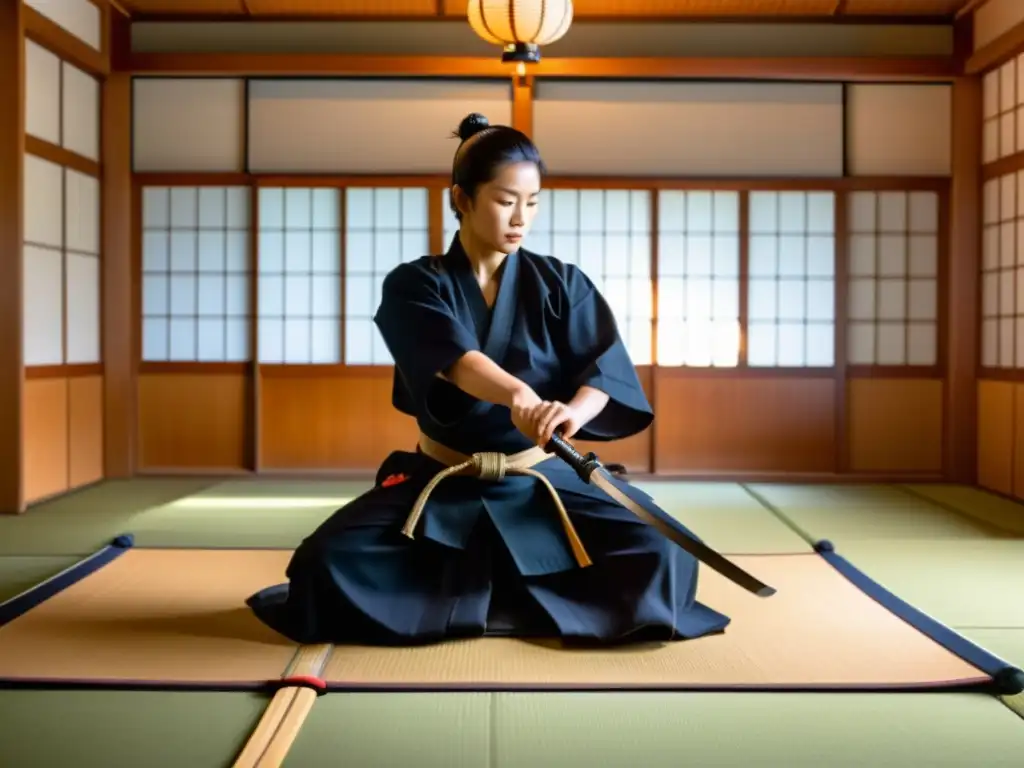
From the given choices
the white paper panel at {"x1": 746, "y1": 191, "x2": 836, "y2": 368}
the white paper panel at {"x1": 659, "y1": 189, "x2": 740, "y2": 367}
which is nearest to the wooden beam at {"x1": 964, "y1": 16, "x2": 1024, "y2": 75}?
the white paper panel at {"x1": 746, "y1": 191, "x2": 836, "y2": 368}

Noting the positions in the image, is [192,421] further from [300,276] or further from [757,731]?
[757,731]

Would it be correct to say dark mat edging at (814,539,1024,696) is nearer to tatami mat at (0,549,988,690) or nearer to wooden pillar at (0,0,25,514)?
tatami mat at (0,549,988,690)

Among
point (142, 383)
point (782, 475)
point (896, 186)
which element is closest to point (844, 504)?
point (782, 475)

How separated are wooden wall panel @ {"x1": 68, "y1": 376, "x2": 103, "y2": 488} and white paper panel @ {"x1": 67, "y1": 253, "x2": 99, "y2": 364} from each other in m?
0.15

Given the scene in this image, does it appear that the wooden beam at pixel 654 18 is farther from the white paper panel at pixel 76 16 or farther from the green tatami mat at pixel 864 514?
the green tatami mat at pixel 864 514

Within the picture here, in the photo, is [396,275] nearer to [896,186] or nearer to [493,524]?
[493,524]

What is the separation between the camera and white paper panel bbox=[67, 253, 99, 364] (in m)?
6.02

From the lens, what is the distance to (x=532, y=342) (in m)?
3.04

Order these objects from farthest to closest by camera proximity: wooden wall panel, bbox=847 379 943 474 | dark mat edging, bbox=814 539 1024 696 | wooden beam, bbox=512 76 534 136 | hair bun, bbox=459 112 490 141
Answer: wooden wall panel, bbox=847 379 943 474 → wooden beam, bbox=512 76 534 136 → hair bun, bbox=459 112 490 141 → dark mat edging, bbox=814 539 1024 696

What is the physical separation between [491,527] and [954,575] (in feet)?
5.71

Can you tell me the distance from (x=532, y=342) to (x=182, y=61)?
417 cm

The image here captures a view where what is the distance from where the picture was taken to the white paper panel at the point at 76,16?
548 cm

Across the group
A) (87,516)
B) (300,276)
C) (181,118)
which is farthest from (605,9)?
(87,516)

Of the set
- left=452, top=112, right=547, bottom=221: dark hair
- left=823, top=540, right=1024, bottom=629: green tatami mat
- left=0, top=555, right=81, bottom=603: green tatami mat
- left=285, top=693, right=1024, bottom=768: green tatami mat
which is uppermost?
left=452, top=112, right=547, bottom=221: dark hair
